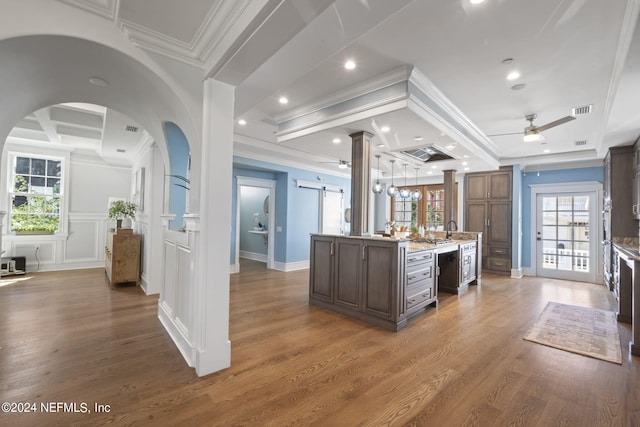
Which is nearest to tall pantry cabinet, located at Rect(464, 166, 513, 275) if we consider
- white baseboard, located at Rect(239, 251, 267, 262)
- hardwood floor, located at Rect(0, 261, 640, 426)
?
hardwood floor, located at Rect(0, 261, 640, 426)

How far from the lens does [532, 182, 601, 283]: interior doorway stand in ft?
20.1

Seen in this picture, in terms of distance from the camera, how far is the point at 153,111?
280cm

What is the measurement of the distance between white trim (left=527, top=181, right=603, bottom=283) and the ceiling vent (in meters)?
2.93

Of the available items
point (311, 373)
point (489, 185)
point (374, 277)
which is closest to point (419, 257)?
point (374, 277)

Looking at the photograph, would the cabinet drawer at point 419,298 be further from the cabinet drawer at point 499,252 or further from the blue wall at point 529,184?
the blue wall at point 529,184

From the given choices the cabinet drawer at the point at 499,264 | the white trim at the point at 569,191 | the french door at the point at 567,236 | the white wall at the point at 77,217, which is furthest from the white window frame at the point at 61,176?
the french door at the point at 567,236

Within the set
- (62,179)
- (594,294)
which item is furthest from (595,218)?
(62,179)

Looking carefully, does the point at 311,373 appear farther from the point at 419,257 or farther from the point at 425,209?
the point at 425,209

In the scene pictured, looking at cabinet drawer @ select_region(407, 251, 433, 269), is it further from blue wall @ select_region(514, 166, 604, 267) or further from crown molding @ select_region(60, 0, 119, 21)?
blue wall @ select_region(514, 166, 604, 267)

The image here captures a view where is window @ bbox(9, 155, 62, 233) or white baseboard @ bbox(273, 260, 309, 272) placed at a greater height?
window @ bbox(9, 155, 62, 233)

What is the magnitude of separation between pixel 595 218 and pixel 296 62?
7.23 metres

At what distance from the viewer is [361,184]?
3889 millimetres

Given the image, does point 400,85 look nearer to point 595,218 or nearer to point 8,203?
point 595,218

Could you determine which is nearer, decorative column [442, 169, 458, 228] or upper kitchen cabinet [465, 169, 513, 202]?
decorative column [442, 169, 458, 228]
